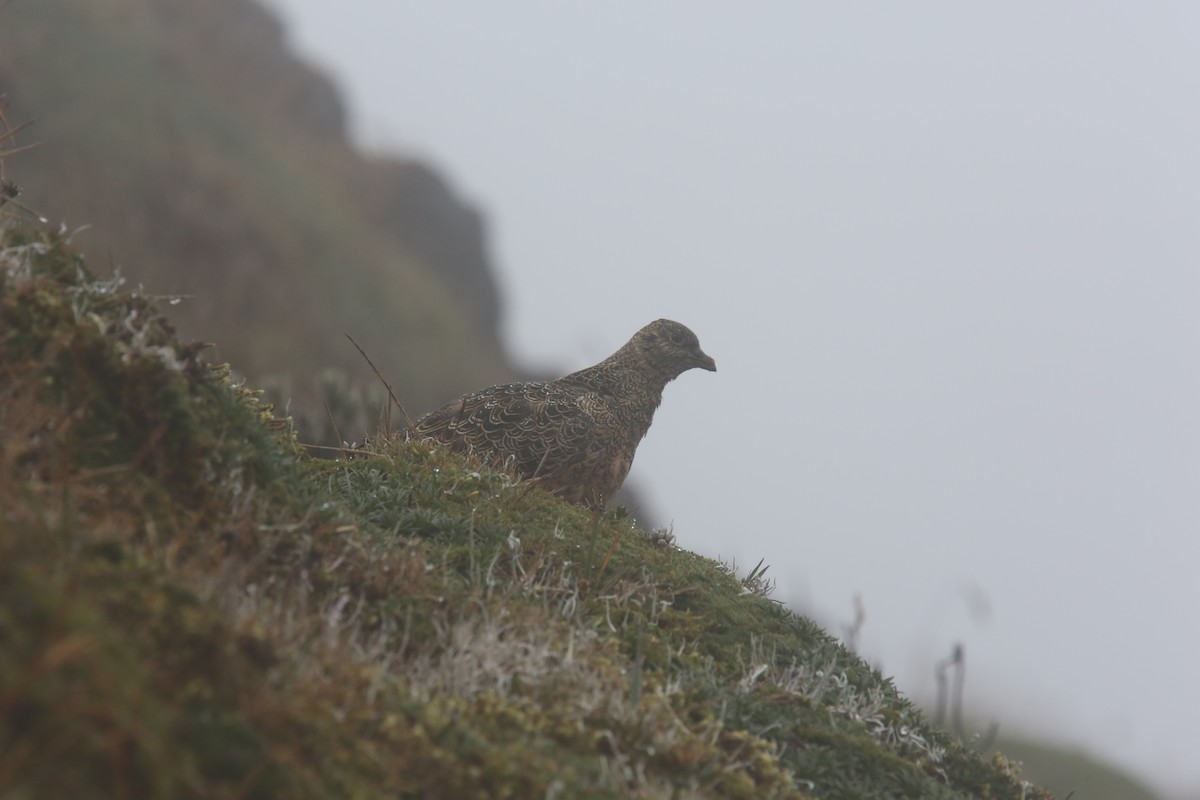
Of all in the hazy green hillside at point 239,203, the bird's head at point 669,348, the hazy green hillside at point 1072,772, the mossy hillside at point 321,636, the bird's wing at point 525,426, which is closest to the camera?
the mossy hillside at point 321,636

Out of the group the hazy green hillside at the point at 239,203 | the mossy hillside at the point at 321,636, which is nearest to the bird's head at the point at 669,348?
the mossy hillside at the point at 321,636

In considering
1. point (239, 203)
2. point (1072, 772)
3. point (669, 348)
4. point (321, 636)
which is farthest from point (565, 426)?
point (239, 203)

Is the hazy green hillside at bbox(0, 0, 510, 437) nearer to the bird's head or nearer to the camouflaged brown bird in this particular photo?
the bird's head

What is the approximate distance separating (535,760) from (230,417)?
160 centimetres

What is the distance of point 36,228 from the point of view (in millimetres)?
3811

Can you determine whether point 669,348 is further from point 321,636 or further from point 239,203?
point 239,203

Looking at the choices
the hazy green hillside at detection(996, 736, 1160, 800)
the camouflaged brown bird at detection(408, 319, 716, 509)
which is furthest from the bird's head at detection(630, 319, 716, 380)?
the hazy green hillside at detection(996, 736, 1160, 800)

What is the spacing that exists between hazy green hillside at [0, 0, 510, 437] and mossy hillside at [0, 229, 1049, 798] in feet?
59.3

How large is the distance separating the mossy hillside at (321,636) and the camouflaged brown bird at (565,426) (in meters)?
2.60

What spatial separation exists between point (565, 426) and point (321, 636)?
4.88 metres

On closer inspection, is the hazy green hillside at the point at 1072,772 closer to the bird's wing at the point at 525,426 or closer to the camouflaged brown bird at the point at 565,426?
the camouflaged brown bird at the point at 565,426

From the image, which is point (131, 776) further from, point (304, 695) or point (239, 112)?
point (239, 112)

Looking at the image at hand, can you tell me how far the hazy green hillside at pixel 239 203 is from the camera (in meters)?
26.2

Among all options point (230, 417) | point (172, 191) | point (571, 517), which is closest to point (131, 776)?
point (230, 417)
